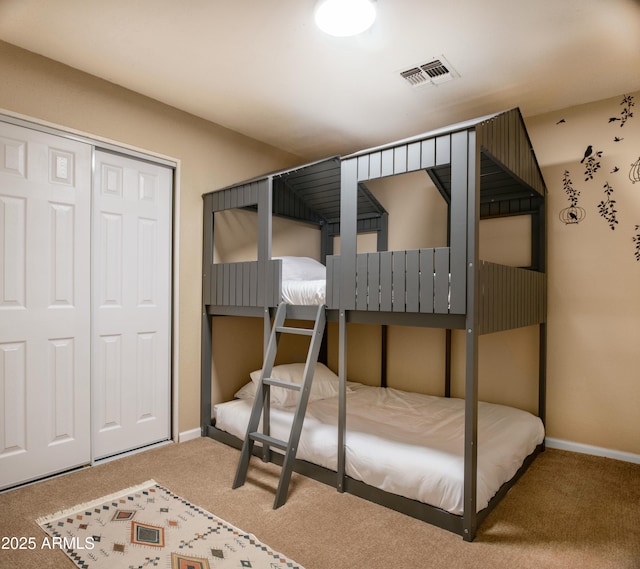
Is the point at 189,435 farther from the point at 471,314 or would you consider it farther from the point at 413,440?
the point at 471,314

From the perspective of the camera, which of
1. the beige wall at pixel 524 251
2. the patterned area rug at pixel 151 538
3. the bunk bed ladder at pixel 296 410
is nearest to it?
the patterned area rug at pixel 151 538

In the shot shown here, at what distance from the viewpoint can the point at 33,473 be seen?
2.48 metres

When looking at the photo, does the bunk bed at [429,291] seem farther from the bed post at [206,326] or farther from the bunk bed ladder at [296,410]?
the bunk bed ladder at [296,410]

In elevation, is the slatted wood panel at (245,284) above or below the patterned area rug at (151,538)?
above

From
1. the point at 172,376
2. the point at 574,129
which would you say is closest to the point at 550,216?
the point at 574,129

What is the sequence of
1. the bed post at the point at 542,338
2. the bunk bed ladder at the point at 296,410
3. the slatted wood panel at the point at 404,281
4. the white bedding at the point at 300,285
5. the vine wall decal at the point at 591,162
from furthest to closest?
the bed post at the point at 542,338 → the vine wall decal at the point at 591,162 → the white bedding at the point at 300,285 → the bunk bed ladder at the point at 296,410 → the slatted wood panel at the point at 404,281

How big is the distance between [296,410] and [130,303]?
1.42m

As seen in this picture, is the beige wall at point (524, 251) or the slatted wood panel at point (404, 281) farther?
the beige wall at point (524, 251)

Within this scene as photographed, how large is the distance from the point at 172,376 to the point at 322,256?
6.23 feet

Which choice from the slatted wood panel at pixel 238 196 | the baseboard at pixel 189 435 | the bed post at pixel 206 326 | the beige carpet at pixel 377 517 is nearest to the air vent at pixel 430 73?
the slatted wood panel at pixel 238 196

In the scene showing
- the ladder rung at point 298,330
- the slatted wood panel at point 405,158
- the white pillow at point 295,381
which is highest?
the slatted wood panel at point 405,158

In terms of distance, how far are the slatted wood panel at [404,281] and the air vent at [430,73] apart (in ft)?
3.96

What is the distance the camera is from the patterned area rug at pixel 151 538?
1773mm

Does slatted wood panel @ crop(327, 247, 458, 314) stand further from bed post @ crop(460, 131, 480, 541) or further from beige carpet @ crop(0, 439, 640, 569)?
beige carpet @ crop(0, 439, 640, 569)
